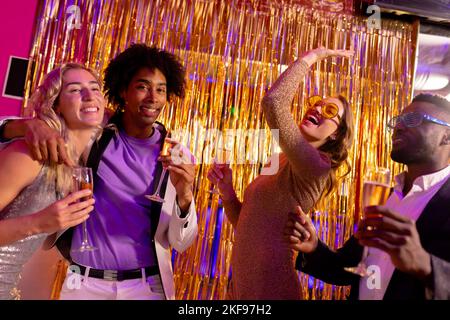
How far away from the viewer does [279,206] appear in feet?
5.78

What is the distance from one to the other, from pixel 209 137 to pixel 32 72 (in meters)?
1.11

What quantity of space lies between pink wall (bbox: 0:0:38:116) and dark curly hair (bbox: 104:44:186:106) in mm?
865

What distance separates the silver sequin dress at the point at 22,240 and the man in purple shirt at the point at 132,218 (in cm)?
16

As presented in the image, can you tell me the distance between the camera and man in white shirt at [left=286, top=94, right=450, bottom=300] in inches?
47.3

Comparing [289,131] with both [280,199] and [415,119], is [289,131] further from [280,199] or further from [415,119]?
[415,119]

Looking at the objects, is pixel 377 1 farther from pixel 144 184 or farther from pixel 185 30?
pixel 144 184

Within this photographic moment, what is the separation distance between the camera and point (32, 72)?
2.86 m

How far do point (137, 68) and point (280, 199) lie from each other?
857 millimetres

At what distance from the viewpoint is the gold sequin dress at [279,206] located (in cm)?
Answer: 169

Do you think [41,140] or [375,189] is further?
[41,140]

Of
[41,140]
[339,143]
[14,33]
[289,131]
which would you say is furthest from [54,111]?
[14,33]

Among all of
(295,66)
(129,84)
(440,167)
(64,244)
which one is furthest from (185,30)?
(440,167)

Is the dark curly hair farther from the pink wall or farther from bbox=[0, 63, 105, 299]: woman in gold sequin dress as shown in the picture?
the pink wall

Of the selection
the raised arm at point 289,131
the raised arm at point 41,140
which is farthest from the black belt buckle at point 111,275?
the raised arm at point 289,131
